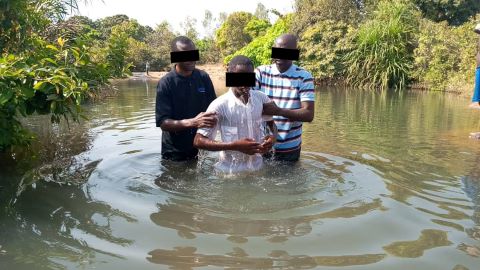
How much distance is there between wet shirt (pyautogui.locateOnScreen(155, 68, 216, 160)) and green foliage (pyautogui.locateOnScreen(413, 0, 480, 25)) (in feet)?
80.7

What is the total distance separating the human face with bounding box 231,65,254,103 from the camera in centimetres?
365

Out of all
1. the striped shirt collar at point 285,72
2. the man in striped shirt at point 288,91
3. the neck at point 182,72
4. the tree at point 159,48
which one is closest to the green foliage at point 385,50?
the man in striped shirt at point 288,91

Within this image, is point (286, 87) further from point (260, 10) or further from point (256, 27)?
point (260, 10)

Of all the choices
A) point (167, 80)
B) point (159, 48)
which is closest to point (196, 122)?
point (167, 80)

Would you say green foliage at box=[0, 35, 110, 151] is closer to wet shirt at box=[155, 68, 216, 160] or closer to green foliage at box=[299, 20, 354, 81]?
wet shirt at box=[155, 68, 216, 160]

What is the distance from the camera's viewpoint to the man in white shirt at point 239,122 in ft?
12.1

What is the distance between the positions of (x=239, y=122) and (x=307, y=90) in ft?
2.87

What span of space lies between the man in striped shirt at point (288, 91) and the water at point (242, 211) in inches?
14.0

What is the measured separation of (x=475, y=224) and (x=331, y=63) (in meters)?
20.0

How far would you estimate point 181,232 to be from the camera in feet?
11.2

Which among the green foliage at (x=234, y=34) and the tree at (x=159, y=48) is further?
the tree at (x=159, y=48)

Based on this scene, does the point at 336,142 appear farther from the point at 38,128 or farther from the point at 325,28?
the point at 325,28

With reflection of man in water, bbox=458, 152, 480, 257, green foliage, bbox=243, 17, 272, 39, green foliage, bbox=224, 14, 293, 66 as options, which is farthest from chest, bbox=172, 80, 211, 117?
green foliage, bbox=243, 17, 272, 39

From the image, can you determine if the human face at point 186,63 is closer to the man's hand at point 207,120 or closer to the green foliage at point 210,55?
the man's hand at point 207,120
